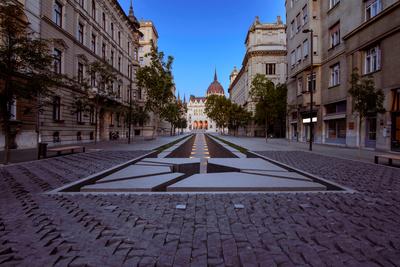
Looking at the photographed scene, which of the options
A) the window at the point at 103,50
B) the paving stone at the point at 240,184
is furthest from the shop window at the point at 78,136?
the paving stone at the point at 240,184

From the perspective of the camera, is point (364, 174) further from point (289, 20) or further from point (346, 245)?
point (289, 20)

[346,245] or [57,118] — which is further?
[57,118]

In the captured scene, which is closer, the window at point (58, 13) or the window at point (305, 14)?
the window at point (58, 13)

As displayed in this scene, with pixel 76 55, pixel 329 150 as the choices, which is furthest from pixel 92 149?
pixel 329 150

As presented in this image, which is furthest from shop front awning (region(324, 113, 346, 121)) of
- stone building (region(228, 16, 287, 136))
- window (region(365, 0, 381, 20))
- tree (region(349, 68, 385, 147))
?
stone building (region(228, 16, 287, 136))

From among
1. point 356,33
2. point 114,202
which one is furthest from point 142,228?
point 356,33

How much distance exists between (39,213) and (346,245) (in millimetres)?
4833

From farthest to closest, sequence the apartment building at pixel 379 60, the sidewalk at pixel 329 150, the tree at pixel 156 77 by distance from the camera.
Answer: the tree at pixel 156 77 < the apartment building at pixel 379 60 < the sidewalk at pixel 329 150

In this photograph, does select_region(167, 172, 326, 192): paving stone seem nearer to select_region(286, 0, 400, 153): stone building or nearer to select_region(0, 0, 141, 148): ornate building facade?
select_region(286, 0, 400, 153): stone building

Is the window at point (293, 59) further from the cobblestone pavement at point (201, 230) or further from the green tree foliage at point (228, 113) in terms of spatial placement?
the cobblestone pavement at point (201, 230)

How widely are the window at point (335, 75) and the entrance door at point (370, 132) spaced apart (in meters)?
5.34

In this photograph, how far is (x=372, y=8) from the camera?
715 inches

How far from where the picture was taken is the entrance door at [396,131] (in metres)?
15.5

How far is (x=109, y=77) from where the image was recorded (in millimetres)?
21672
